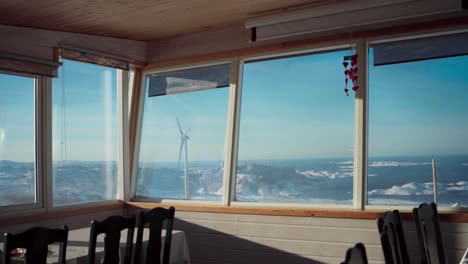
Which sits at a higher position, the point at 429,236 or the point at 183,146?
the point at 183,146

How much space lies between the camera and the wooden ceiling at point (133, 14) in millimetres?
4062

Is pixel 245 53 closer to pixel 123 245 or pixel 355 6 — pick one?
pixel 355 6

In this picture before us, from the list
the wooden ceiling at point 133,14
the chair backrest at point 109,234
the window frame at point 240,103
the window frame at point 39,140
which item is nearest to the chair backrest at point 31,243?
the chair backrest at point 109,234

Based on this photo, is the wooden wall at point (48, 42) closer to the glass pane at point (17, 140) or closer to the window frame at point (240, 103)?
the glass pane at point (17, 140)

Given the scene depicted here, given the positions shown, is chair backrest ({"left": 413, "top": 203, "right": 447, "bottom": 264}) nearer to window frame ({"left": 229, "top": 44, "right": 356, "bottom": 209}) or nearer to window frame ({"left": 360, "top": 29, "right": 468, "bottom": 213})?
window frame ({"left": 360, "top": 29, "right": 468, "bottom": 213})

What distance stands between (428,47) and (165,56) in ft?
8.94

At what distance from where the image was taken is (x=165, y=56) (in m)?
5.60

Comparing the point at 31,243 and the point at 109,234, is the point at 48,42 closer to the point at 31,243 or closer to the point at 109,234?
the point at 109,234

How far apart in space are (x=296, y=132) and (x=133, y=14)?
1812 mm

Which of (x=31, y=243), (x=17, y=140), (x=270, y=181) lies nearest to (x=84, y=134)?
(x=17, y=140)

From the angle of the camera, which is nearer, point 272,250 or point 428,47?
point 428,47

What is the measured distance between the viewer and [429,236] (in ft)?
10.0

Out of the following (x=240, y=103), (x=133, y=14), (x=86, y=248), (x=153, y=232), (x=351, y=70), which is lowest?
(x=86, y=248)

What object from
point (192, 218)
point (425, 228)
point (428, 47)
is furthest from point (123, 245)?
point (428, 47)
